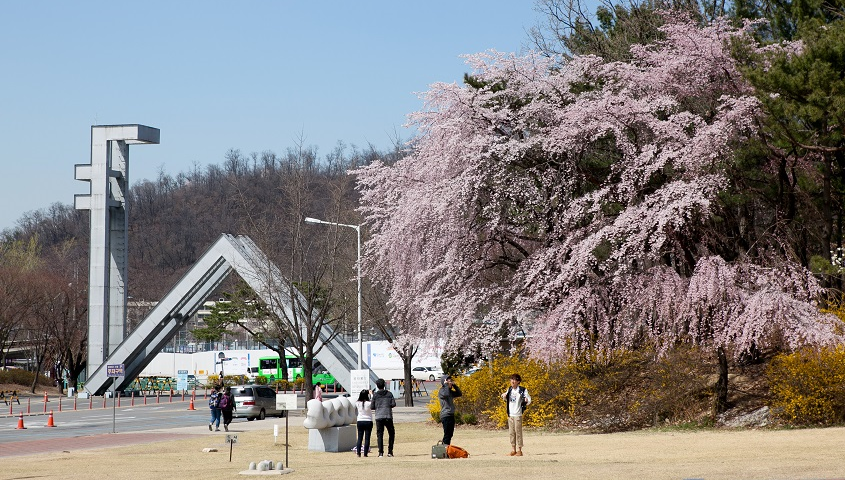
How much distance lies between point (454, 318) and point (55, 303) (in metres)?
58.9

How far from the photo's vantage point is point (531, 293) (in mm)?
27344

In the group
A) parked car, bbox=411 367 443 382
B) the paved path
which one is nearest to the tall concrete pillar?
the paved path

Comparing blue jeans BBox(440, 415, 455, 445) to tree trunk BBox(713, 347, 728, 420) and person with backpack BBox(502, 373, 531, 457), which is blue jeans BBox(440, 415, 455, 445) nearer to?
person with backpack BBox(502, 373, 531, 457)

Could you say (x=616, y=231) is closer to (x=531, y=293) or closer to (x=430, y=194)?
A: (x=531, y=293)

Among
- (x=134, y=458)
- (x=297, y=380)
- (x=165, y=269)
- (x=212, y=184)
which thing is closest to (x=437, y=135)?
(x=134, y=458)

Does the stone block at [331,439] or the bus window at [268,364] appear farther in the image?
the bus window at [268,364]

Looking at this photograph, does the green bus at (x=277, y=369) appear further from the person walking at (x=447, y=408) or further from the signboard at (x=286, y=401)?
the signboard at (x=286, y=401)

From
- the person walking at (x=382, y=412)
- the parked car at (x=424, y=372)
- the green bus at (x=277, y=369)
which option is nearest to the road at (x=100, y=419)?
the person walking at (x=382, y=412)

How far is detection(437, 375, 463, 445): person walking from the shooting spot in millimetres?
20484

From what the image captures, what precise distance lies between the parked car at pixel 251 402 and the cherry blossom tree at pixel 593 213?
1365cm

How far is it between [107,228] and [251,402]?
21886 millimetres

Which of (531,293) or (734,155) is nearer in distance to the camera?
(734,155)

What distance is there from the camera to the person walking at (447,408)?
2048cm

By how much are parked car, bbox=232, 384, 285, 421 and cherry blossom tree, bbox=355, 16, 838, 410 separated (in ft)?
44.8
